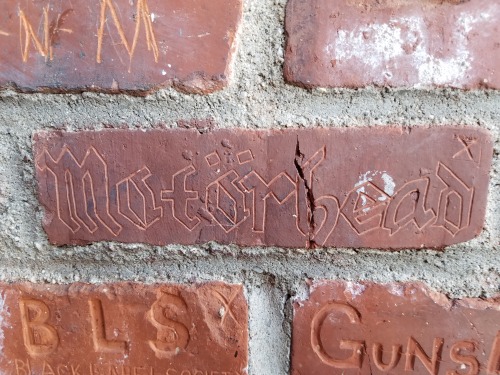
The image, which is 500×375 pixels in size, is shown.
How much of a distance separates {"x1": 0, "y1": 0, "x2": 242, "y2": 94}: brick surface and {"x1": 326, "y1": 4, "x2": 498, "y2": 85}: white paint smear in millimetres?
75

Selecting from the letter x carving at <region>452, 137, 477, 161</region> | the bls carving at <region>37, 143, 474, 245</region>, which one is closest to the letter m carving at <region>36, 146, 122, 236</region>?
the bls carving at <region>37, 143, 474, 245</region>

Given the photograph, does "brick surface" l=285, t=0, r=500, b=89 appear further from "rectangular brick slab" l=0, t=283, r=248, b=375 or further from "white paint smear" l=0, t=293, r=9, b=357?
"white paint smear" l=0, t=293, r=9, b=357

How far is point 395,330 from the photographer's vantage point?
12.2 inches

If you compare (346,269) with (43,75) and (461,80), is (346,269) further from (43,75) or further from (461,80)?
(43,75)

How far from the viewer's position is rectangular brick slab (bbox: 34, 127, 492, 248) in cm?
28

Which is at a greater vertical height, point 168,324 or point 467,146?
point 467,146

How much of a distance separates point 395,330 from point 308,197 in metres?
0.12

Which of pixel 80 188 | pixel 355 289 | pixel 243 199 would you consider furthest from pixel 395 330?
pixel 80 188

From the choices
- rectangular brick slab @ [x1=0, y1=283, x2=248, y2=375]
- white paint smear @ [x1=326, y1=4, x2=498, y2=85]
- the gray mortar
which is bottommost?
rectangular brick slab @ [x1=0, y1=283, x2=248, y2=375]

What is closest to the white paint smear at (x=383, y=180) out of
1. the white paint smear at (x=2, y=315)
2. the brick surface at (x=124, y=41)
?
the brick surface at (x=124, y=41)

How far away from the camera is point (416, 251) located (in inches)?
11.9

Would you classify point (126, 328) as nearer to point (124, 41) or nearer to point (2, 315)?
point (2, 315)

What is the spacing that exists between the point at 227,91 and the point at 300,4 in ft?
0.24

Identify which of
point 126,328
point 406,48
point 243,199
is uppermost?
point 406,48
